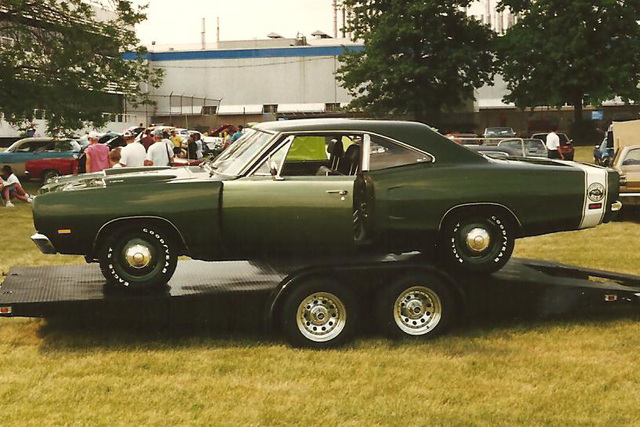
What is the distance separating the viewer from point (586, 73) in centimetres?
5088

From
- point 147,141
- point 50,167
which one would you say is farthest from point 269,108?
point 147,141

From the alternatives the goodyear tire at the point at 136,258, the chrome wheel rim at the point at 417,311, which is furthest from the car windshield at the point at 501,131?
the goodyear tire at the point at 136,258

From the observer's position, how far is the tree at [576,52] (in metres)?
50.5

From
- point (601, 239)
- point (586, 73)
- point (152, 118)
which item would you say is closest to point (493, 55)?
point (586, 73)

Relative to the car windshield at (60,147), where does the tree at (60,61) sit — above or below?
above

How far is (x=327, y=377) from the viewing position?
620 centimetres

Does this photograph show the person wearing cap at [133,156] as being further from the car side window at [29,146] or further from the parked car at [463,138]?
the car side window at [29,146]

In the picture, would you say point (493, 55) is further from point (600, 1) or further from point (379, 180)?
point (379, 180)

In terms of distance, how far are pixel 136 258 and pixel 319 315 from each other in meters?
1.60

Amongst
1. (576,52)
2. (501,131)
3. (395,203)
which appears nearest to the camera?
(395,203)

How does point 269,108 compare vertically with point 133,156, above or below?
above

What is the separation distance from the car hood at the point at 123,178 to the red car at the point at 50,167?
20.0 m

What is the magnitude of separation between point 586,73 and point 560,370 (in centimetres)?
4776

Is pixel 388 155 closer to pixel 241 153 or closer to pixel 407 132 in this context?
pixel 407 132
